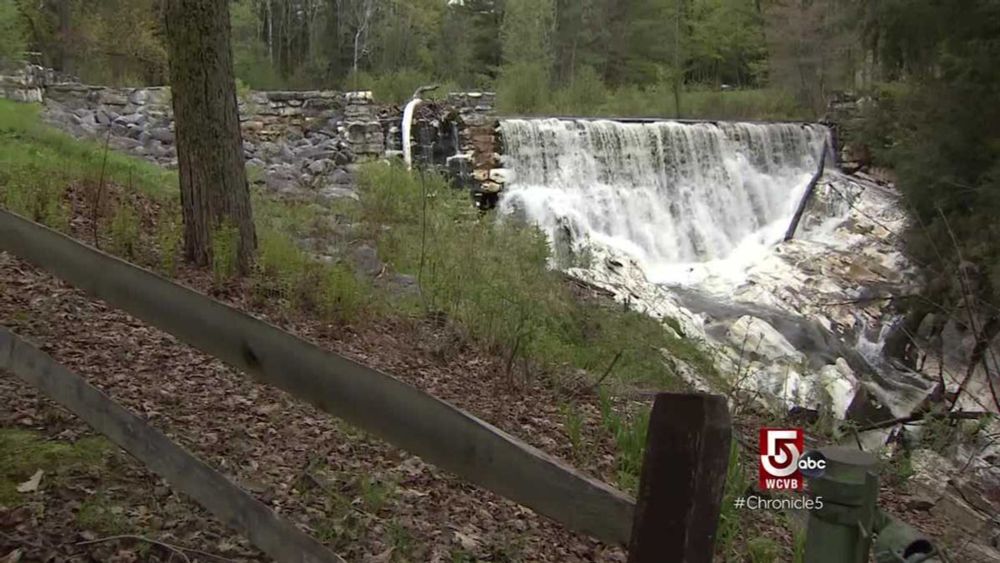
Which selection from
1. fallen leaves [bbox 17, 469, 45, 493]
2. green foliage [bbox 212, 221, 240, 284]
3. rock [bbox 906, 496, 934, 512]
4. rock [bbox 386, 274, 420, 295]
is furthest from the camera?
rock [bbox 386, 274, 420, 295]

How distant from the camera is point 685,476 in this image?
1.60 m

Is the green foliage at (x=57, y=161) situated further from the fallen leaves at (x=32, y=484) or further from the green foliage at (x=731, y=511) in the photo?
the green foliage at (x=731, y=511)

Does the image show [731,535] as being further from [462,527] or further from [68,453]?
[68,453]

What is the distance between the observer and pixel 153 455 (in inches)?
97.8

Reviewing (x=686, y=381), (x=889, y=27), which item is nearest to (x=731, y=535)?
(x=686, y=381)

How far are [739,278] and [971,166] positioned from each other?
14.3 feet

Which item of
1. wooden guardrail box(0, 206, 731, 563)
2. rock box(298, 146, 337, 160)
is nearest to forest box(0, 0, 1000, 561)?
rock box(298, 146, 337, 160)

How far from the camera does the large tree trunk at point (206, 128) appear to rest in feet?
19.8

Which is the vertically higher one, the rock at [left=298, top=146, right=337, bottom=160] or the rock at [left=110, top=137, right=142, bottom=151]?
the rock at [left=110, top=137, right=142, bottom=151]

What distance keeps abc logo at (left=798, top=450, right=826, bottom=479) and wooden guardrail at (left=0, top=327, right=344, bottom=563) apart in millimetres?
1173

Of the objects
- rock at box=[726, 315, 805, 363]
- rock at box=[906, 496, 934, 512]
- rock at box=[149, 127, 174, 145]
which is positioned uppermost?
rock at box=[149, 127, 174, 145]

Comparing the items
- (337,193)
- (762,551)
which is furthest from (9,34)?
(762,551)

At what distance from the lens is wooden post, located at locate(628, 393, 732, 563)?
1.59m

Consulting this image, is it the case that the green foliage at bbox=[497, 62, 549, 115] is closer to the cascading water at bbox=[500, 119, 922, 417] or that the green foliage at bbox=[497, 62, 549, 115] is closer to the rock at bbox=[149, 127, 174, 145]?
the cascading water at bbox=[500, 119, 922, 417]
